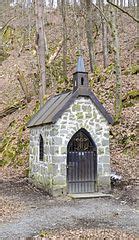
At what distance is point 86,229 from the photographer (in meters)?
7.99

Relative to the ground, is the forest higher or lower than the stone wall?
higher

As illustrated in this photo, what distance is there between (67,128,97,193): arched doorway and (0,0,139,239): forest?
1292 mm

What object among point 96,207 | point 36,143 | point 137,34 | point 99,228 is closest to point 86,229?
point 99,228

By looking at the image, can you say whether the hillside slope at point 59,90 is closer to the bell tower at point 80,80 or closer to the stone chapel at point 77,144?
the stone chapel at point 77,144

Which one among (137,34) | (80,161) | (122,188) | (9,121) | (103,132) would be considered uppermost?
(137,34)

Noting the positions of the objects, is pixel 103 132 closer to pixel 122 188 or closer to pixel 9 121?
pixel 122 188

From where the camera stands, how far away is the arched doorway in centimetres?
1253

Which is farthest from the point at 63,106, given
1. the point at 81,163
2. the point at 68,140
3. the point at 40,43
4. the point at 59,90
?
the point at 59,90

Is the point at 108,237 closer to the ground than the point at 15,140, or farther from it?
closer to the ground

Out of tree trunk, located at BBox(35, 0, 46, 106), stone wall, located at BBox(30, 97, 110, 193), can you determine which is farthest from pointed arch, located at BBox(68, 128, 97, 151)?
tree trunk, located at BBox(35, 0, 46, 106)

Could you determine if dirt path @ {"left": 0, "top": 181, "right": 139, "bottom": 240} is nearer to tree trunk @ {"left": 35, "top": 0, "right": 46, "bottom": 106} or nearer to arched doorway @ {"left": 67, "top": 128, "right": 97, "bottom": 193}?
A: arched doorway @ {"left": 67, "top": 128, "right": 97, "bottom": 193}

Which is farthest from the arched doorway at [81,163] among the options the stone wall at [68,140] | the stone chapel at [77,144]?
the stone wall at [68,140]

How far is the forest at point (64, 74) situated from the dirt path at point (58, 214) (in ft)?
8.43

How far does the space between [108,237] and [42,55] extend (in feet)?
40.1
